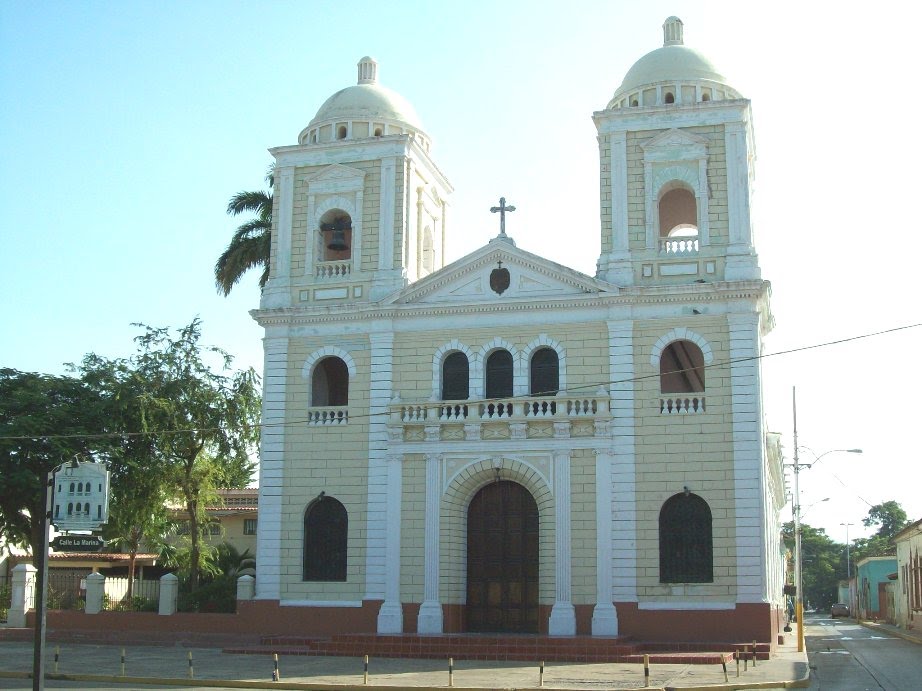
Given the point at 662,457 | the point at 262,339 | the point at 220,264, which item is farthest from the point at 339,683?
the point at 220,264

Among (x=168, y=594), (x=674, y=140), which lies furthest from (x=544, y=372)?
(x=168, y=594)

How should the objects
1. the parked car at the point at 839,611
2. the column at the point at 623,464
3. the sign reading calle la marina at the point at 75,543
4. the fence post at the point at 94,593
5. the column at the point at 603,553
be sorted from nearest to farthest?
1. the sign reading calle la marina at the point at 75,543
2. the column at the point at 603,553
3. the column at the point at 623,464
4. the fence post at the point at 94,593
5. the parked car at the point at 839,611

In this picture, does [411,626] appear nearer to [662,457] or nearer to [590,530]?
[590,530]

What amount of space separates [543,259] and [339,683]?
43.1 feet

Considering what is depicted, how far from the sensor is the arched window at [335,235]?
33.2 m

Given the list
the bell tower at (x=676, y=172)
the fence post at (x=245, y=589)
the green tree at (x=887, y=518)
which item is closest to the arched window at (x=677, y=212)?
the bell tower at (x=676, y=172)

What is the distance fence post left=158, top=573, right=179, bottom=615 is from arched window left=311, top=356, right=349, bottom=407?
247 inches

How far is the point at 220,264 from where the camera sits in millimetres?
40938

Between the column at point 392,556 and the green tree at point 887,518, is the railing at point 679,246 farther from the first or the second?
the green tree at point 887,518

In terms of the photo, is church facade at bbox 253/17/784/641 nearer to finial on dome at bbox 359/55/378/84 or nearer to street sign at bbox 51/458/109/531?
finial on dome at bbox 359/55/378/84

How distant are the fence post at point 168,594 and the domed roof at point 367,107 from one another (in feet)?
45.6

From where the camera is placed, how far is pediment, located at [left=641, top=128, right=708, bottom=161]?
30.8 metres

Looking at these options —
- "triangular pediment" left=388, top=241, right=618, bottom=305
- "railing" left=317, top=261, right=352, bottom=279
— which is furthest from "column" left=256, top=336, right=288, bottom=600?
"triangular pediment" left=388, top=241, right=618, bottom=305

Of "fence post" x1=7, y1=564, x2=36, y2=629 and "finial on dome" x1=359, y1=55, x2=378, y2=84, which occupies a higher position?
"finial on dome" x1=359, y1=55, x2=378, y2=84
